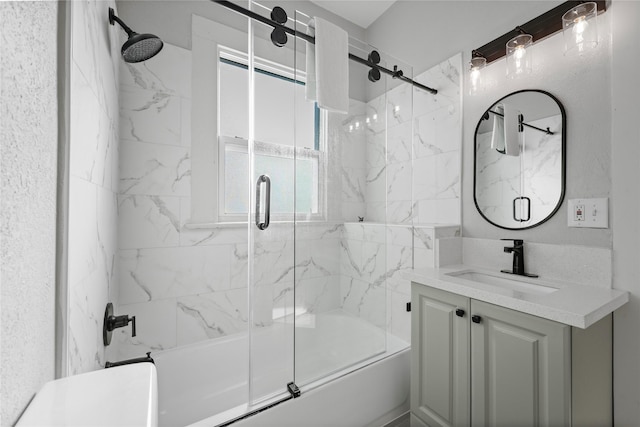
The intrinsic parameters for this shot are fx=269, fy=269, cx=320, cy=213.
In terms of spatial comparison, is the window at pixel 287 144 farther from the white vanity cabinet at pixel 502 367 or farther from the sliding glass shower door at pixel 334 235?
the white vanity cabinet at pixel 502 367

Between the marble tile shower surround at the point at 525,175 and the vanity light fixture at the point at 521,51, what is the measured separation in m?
0.32

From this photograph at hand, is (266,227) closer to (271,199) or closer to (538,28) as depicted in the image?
(271,199)

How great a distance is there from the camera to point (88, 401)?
1.61 ft

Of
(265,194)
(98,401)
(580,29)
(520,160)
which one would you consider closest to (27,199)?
(98,401)

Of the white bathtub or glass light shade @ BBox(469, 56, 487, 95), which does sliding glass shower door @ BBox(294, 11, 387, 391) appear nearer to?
the white bathtub

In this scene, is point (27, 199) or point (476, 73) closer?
point (27, 199)

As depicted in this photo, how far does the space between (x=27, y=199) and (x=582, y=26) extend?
2113 millimetres

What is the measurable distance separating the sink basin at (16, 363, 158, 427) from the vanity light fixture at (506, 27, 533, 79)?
2.12 meters

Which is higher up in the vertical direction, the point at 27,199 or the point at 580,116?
the point at 580,116

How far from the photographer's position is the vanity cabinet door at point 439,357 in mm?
1243

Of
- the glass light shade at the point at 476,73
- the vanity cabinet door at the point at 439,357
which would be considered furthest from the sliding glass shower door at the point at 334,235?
the glass light shade at the point at 476,73

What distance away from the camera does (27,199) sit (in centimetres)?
50

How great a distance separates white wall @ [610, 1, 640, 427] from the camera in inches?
44.4

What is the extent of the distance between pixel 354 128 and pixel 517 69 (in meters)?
0.96
